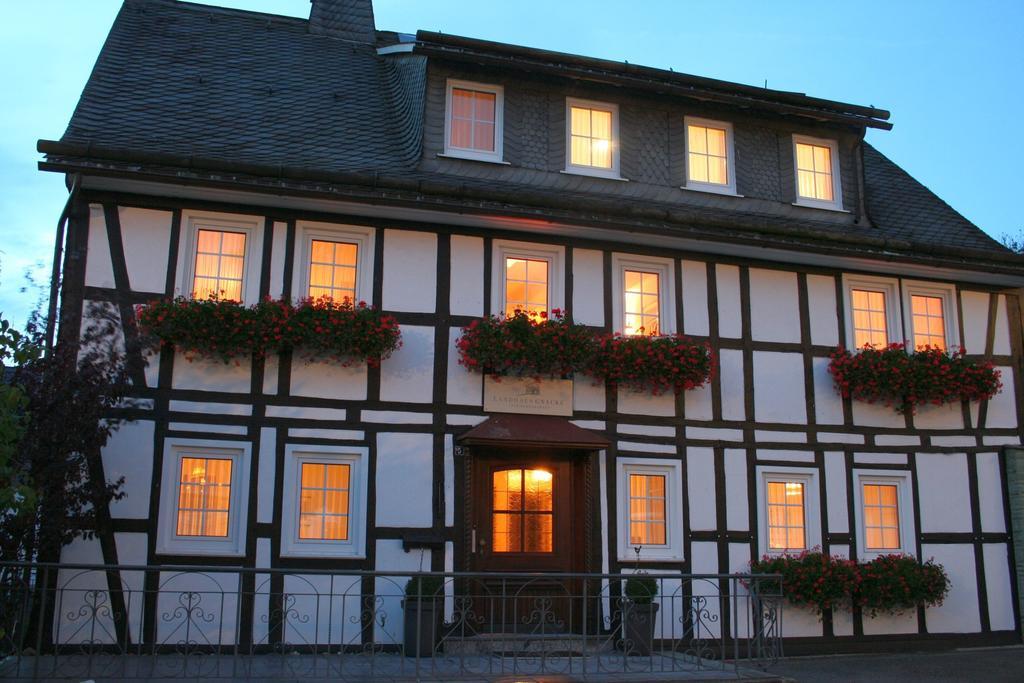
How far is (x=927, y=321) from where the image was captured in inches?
597

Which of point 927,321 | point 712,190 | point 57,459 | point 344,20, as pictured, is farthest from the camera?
point 344,20

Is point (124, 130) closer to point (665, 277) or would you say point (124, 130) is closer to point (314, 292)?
point (314, 292)

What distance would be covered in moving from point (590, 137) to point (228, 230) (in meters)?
5.19

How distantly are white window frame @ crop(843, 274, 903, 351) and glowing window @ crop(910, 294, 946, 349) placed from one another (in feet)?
0.93

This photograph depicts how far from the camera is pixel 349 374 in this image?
1224cm

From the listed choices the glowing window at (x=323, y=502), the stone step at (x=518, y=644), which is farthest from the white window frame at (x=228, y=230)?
the stone step at (x=518, y=644)

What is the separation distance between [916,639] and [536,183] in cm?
789

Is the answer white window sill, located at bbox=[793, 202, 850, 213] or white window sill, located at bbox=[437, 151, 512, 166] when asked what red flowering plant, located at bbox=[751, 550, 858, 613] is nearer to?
white window sill, located at bbox=[793, 202, 850, 213]

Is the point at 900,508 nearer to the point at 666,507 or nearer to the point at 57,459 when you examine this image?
the point at 666,507

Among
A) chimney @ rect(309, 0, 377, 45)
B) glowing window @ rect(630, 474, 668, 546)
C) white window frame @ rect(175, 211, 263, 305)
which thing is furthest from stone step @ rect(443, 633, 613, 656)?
chimney @ rect(309, 0, 377, 45)

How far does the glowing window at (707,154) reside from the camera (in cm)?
1490

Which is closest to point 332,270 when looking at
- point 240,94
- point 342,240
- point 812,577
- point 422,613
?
point 342,240

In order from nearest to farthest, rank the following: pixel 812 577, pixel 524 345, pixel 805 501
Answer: pixel 524 345
pixel 812 577
pixel 805 501

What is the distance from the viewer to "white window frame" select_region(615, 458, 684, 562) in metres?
13.0
